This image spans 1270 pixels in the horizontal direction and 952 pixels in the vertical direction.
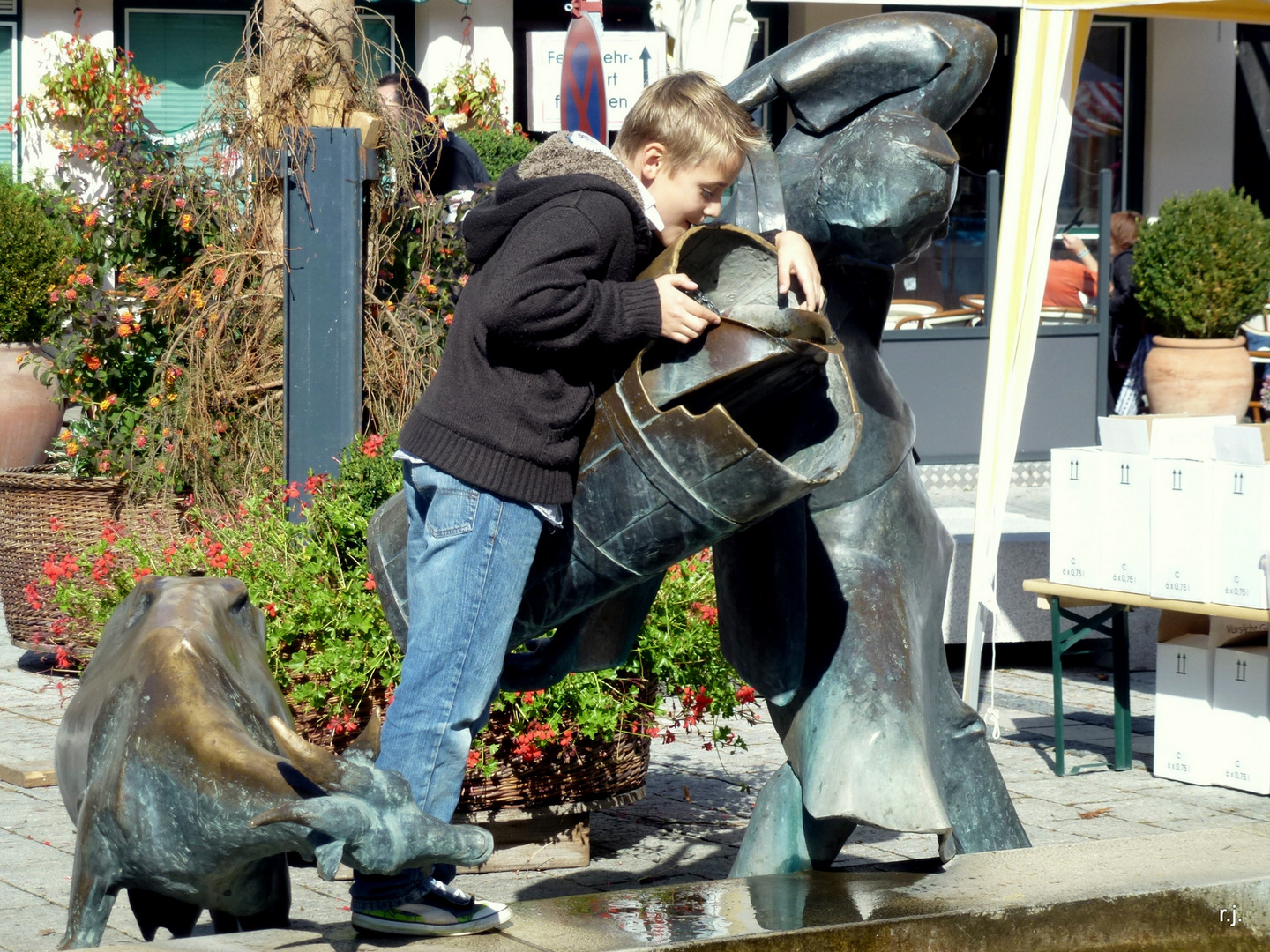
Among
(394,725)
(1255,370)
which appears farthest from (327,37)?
(1255,370)

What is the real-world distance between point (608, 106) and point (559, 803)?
5.66m

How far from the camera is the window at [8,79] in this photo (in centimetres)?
1274

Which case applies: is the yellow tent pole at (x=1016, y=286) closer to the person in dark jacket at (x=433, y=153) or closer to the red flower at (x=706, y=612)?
the red flower at (x=706, y=612)

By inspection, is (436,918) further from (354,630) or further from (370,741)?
(354,630)

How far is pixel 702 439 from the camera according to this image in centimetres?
247

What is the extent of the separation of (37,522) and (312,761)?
16.6 ft

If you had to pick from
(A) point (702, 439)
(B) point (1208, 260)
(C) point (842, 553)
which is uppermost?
(B) point (1208, 260)

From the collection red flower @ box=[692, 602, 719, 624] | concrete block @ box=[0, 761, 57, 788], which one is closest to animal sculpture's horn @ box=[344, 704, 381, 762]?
red flower @ box=[692, 602, 719, 624]

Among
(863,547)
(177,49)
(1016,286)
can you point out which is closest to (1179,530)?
(1016,286)

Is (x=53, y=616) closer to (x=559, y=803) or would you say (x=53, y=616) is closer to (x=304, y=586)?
(x=304, y=586)

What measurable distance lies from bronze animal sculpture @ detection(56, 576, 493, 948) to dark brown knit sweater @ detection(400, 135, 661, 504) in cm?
49

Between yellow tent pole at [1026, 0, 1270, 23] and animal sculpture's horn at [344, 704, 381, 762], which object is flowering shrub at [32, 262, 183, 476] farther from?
animal sculpture's horn at [344, 704, 381, 762]

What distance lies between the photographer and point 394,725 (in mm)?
2682

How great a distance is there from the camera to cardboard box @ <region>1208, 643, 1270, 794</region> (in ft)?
18.4
